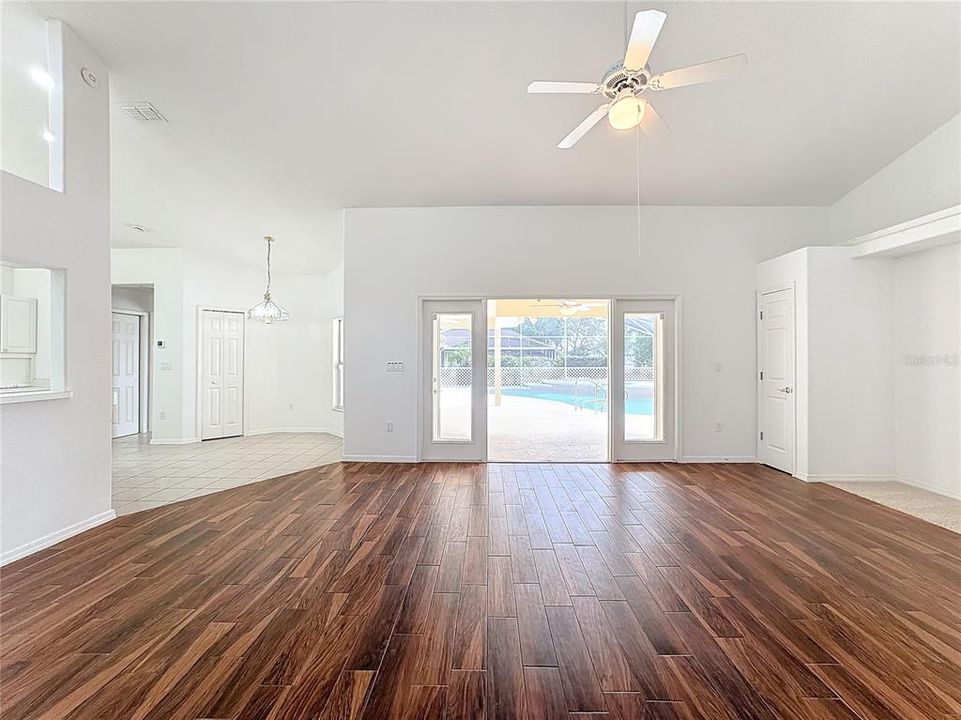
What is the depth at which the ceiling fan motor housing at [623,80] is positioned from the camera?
277 centimetres

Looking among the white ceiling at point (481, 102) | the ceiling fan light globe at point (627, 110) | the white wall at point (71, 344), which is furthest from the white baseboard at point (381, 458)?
the ceiling fan light globe at point (627, 110)

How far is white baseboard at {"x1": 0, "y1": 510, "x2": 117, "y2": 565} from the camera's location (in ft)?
10.2

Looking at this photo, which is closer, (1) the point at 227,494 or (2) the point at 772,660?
(2) the point at 772,660

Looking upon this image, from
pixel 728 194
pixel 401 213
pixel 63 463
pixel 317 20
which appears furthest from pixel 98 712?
pixel 728 194

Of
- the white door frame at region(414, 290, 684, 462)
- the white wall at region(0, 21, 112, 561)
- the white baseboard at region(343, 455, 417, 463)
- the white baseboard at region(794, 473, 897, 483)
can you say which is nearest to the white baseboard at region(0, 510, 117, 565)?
the white wall at region(0, 21, 112, 561)

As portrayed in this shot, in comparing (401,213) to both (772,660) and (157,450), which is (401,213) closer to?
(157,450)

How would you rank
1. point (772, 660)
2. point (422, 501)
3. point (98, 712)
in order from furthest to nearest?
1. point (422, 501)
2. point (772, 660)
3. point (98, 712)

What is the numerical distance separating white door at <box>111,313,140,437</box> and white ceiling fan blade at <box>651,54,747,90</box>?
888 centimetres

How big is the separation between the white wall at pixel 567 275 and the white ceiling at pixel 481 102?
0.27 m

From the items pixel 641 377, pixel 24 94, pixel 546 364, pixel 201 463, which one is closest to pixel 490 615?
pixel 641 377

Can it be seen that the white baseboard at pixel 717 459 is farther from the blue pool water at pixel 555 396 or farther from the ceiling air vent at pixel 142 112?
the ceiling air vent at pixel 142 112

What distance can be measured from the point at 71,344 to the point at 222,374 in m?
4.93

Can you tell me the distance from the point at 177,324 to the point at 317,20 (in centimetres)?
577

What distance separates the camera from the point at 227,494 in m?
4.76
